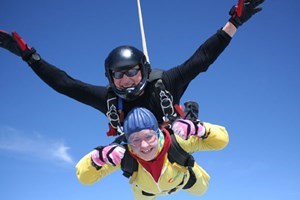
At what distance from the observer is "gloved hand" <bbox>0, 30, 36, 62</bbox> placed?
4523mm

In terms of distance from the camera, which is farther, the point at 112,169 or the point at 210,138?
the point at 112,169

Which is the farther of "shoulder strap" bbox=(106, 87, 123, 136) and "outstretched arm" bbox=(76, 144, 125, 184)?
"shoulder strap" bbox=(106, 87, 123, 136)

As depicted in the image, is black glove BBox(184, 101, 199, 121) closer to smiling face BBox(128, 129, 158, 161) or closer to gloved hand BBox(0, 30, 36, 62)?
smiling face BBox(128, 129, 158, 161)

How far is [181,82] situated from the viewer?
→ 14.0 ft

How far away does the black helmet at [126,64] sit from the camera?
403 cm

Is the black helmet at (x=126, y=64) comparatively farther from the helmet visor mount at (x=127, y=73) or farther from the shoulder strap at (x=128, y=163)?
the shoulder strap at (x=128, y=163)

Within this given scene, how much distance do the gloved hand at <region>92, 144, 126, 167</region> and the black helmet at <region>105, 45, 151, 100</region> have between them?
55cm

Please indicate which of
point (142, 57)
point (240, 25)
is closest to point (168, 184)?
point (142, 57)

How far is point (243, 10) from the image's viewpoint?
421 centimetres

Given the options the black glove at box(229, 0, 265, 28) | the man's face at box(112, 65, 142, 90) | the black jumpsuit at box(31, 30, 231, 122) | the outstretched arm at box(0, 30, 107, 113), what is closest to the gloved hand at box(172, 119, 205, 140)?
the black jumpsuit at box(31, 30, 231, 122)

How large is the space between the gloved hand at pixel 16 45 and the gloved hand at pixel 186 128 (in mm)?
1972

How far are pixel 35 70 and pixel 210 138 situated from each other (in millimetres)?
2162

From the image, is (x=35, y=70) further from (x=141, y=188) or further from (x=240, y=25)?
(x=240, y=25)

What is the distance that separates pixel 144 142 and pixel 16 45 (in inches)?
78.0
